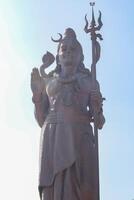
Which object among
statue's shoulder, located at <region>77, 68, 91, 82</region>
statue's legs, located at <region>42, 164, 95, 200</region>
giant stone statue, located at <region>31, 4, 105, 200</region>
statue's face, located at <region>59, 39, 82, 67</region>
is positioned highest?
statue's face, located at <region>59, 39, 82, 67</region>

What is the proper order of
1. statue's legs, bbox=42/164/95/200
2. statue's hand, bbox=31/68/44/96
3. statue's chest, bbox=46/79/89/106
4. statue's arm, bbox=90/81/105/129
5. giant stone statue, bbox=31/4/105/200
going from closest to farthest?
1. statue's legs, bbox=42/164/95/200
2. giant stone statue, bbox=31/4/105/200
3. statue's arm, bbox=90/81/105/129
4. statue's chest, bbox=46/79/89/106
5. statue's hand, bbox=31/68/44/96

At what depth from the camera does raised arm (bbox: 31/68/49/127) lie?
416 inches

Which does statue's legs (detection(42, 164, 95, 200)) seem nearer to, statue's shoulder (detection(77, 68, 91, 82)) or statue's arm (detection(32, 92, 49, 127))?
statue's arm (detection(32, 92, 49, 127))

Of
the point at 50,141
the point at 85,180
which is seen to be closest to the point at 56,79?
the point at 50,141

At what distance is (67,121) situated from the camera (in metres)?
10.2

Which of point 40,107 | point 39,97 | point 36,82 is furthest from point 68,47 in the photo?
point 40,107

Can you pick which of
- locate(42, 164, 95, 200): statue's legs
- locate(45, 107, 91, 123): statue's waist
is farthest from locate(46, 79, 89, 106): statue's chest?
locate(42, 164, 95, 200): statue's legs

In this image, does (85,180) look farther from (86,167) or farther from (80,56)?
(80,56)

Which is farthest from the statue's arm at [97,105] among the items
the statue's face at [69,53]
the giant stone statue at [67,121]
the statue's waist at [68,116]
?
the statue's face at [69,53]

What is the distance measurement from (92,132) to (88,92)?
69cm

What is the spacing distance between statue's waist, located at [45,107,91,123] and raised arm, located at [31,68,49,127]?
1.05 ft

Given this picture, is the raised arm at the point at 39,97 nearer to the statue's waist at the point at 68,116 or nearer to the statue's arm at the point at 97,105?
the statue's waist at the point at 68,116

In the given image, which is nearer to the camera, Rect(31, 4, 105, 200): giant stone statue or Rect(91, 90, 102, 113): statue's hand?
Rect(31, 4, 105, 200): giant stone statue

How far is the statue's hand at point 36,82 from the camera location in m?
10.7
